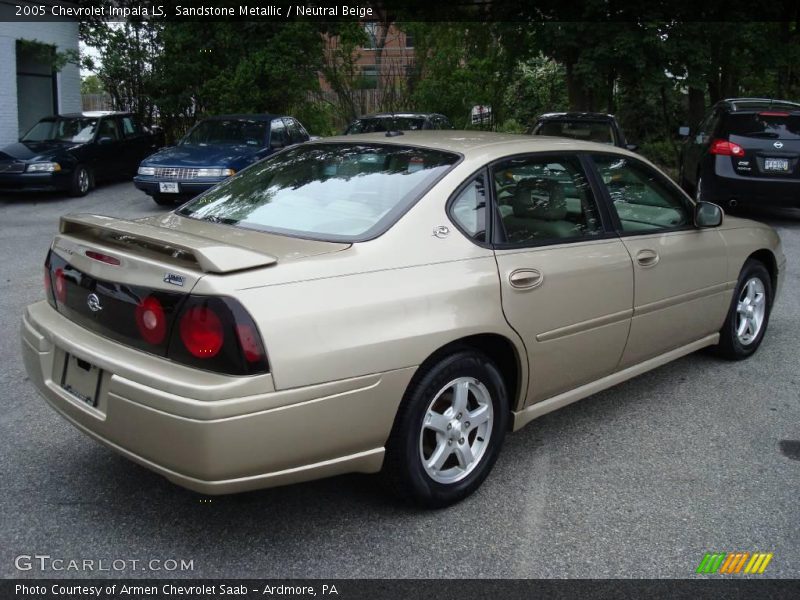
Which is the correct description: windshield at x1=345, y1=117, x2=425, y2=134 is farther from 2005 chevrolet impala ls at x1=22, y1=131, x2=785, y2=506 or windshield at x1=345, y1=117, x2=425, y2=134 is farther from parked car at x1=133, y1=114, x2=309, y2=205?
2005 chevrolet impala ls at x1=22, y1=131, x2=785, y2=506

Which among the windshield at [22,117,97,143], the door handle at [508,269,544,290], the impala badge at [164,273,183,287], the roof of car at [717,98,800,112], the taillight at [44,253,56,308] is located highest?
the roof of car at [717,98,800,112]

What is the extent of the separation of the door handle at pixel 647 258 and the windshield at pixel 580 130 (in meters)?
7.91

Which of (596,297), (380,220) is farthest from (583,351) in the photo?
(380,220)

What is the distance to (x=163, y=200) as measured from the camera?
13141 mm

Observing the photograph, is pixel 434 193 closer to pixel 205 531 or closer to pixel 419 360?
pixel 419 360

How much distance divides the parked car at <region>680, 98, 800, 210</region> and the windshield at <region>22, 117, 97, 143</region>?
10.6 metres

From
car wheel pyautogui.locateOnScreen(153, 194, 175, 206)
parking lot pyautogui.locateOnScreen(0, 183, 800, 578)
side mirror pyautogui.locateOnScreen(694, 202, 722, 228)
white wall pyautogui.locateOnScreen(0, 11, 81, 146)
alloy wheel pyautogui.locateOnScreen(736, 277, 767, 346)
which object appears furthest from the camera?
white wall pyautogui.locateOnScreen(0, 11, 81, 146)

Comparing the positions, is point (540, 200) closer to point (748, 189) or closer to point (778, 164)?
point (748, 189)

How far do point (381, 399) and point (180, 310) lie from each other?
797mm

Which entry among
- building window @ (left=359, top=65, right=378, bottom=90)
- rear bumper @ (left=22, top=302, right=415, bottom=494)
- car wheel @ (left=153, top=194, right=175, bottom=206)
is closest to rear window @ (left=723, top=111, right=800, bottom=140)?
car wheel @ (left=153, top=194, right=175, bottom=206)

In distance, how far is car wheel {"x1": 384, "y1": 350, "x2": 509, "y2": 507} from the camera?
322 centimetres

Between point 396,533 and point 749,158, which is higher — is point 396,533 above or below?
below

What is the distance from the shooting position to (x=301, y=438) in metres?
2.88

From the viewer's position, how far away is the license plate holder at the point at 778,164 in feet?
35.3
